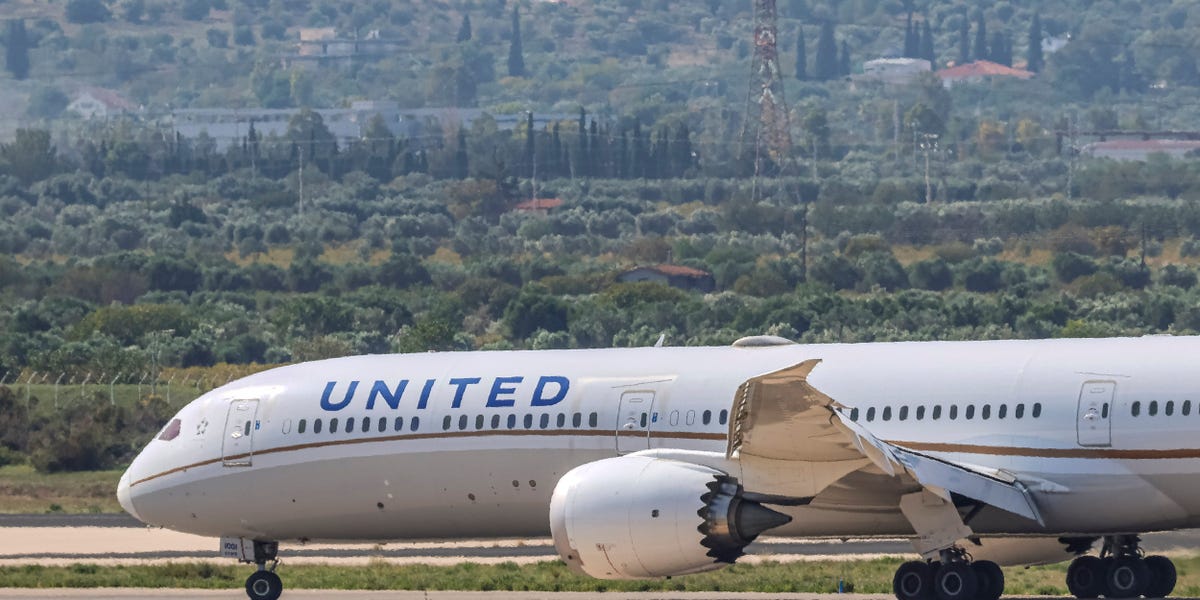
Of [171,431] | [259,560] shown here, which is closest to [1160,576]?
[259,560]

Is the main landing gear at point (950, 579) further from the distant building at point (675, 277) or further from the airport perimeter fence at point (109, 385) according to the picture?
the distant building at point (675, 277)

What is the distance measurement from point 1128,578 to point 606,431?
6316mm

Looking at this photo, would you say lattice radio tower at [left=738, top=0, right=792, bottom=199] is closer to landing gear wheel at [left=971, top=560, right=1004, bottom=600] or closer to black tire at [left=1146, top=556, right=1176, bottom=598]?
black tire at [left=1146, top=556, right=1176, bottom=598]

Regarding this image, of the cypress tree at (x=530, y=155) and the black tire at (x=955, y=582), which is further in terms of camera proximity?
the cypress tree at (x=530, y=155)

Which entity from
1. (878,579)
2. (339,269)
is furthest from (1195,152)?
(878,579)

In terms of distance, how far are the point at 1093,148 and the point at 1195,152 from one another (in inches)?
689

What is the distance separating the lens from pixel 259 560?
30562mm

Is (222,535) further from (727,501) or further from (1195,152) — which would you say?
(1195,152)

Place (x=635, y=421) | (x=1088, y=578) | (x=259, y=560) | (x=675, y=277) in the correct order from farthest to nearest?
1. (x=675, y=277)
2. (x=259, y=560)
3. (x=1088, y=578)
4. (x=635, y=421)

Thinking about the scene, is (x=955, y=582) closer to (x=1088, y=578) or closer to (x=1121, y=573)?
(x=1088, y=578)

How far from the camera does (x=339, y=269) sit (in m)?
94.6

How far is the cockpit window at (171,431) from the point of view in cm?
3076

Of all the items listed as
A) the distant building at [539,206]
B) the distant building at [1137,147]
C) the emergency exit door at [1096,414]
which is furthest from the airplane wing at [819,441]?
the distant building at [1137,147]

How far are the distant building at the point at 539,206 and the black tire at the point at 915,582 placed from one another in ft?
335
